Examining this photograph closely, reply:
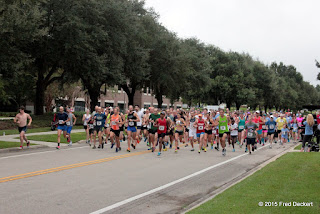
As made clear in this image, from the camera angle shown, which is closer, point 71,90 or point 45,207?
point 45,207

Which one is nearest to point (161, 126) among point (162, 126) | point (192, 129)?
point (162, 126)

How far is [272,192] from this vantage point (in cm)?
788

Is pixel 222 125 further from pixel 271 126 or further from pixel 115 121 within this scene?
pixel 271 126

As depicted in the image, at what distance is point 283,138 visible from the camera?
73.3 feet

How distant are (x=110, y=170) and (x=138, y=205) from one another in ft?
13.7

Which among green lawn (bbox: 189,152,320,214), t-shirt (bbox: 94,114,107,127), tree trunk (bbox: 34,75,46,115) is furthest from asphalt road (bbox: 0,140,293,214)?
tree trunk (bbox: 34,75,46,115)

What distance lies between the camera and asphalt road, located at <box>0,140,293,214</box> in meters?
7.08

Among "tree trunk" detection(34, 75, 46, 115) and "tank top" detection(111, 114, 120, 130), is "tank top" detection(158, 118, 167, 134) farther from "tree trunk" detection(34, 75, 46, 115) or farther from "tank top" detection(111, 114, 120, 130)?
"tree trunk" detection(34, 75, 46, 115)

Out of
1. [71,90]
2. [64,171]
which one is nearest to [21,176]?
[64,171]

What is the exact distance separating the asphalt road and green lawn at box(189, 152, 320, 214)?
24.5 inches

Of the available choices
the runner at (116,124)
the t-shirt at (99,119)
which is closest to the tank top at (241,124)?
the runner at (116,124)

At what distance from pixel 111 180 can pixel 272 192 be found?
3.81 m

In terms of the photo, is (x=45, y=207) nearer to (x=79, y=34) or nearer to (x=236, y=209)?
(x=236, y=209)

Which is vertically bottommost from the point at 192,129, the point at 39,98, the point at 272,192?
the point at 272,192
